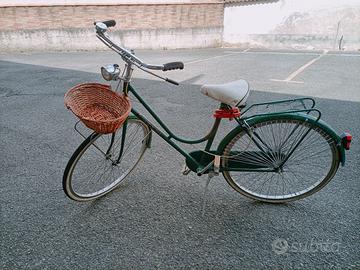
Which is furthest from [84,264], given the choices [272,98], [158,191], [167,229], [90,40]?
[90,40]

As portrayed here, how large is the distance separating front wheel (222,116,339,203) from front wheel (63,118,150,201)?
87 cm

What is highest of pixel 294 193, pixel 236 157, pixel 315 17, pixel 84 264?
pixel 315 17

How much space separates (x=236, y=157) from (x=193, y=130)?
1.71 metres

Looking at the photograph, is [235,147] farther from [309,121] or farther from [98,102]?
[98,102]

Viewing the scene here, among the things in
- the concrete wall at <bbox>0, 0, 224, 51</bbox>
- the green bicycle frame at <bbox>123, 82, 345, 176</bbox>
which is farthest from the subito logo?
the concrete wall at <bbox>0, 0, 224, 51</bbox>

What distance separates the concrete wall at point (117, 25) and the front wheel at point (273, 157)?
12.5 meters

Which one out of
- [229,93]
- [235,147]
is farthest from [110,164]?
[229,93]

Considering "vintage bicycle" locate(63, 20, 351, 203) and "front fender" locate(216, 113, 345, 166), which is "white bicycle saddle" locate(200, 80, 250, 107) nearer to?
"vintage bicycle" locate(63, 20, 351, 203)

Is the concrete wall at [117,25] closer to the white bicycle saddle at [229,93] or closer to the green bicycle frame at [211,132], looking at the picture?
the green bicycle frame at [211,132]

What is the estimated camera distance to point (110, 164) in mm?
2621

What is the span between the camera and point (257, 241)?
2031 mm

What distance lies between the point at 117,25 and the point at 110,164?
1247 cm

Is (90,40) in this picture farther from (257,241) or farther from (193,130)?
(257,241)

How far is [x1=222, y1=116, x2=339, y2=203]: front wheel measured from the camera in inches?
82.0
